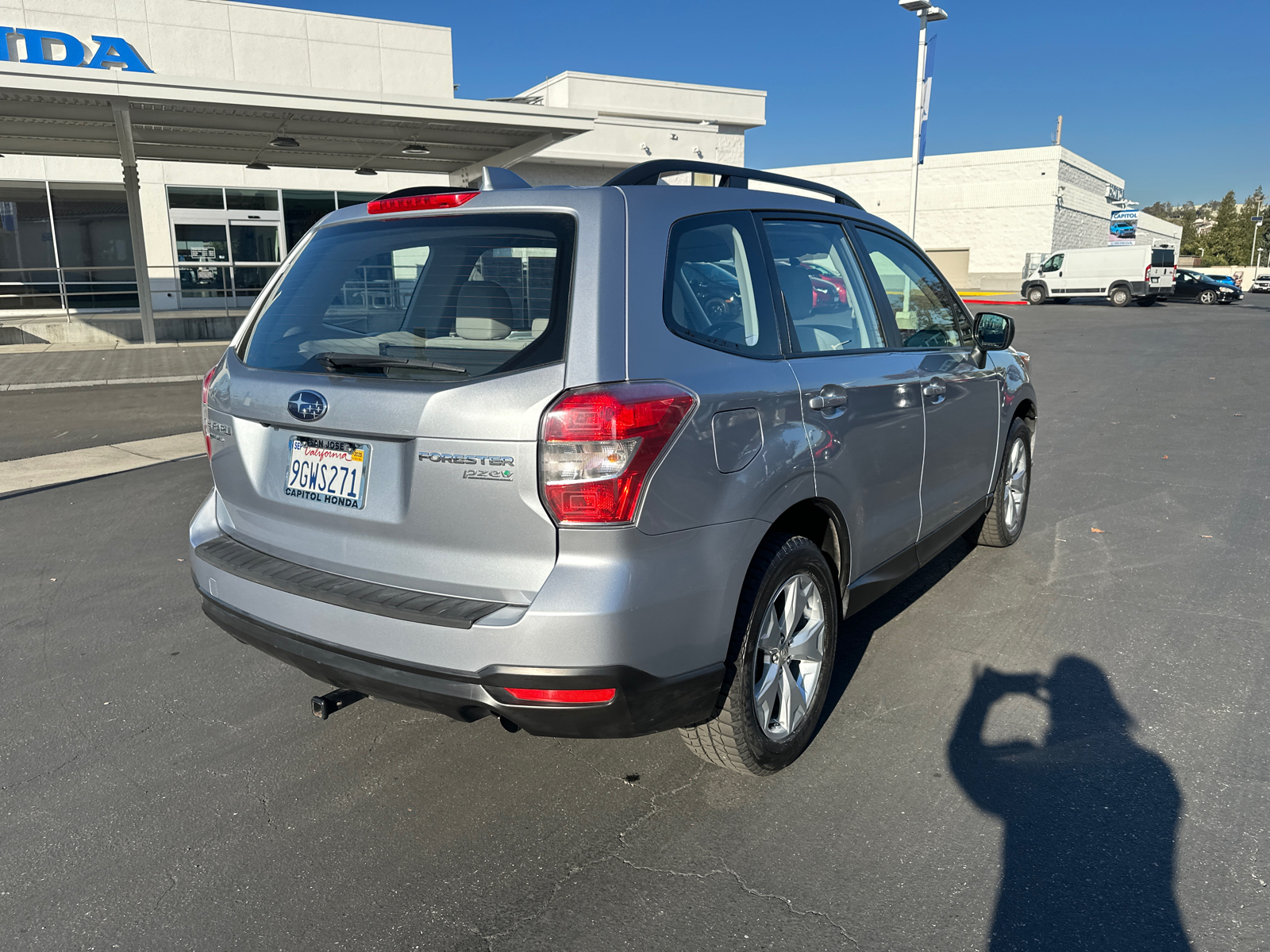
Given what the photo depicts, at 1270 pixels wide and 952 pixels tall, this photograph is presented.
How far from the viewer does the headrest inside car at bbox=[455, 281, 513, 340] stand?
265 centimetres

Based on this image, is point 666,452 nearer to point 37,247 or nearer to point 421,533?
point 421,533

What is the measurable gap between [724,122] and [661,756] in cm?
3166

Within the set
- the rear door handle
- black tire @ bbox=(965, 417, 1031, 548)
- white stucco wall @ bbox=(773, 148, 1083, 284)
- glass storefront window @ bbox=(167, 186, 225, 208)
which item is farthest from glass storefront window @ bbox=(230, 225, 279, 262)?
white stucco wall @ bbox=(773, 148, 1083, 284)

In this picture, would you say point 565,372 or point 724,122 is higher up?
point 724,122

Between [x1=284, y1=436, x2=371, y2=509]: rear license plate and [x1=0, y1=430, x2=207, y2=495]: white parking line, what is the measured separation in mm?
5555

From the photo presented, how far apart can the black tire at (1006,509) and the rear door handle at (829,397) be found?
2.24 metres

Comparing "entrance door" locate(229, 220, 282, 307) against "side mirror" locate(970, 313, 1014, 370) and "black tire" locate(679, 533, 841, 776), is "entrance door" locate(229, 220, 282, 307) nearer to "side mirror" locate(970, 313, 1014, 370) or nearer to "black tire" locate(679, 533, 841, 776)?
"side mirror" locate(970, 313, 1014, 370)

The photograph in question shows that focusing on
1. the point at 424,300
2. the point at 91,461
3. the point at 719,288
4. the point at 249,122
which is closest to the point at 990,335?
the point at 719,288

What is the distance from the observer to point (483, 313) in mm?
2688

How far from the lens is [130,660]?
13.5 ft

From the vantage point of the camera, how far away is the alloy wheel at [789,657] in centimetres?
302

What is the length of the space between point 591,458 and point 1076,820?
1901 millimetres

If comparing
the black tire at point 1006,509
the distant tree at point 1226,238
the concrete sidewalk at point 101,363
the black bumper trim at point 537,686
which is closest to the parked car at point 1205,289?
the concrete sidewalk at point 101,363

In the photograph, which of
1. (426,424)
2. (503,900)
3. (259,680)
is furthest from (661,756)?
(259,680)
